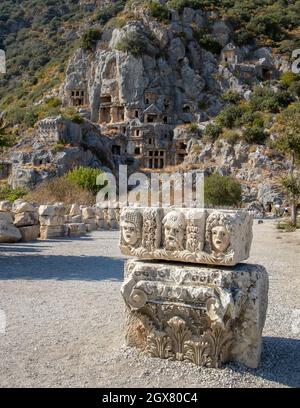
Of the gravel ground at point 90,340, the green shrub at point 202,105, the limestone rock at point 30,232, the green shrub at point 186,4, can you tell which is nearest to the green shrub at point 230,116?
the green shrub at point 202,105

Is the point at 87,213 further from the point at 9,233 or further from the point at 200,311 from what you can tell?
the point at 200,311

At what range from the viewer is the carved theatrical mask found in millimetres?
4680

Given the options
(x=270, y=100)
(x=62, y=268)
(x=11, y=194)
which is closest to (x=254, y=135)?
(x=270, y=100)

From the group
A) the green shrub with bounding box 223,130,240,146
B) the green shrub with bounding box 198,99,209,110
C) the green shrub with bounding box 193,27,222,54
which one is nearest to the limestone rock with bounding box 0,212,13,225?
the green shrub with bounding box 223,130,240,146

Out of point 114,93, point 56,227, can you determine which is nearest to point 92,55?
point 114,93

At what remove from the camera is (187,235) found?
4.66 metres

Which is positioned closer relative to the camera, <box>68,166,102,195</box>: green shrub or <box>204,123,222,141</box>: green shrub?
<box>68,166,102,195</box>: green shrub

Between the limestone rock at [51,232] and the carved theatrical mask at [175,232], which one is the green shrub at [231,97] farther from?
the carved theatrical mask at [175,232]

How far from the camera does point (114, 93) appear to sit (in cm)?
6109

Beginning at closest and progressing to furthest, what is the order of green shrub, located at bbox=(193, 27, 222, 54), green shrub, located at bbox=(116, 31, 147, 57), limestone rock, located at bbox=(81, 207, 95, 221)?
limestone rock, located at bbox=(81, 207, 95, 221)
green shrub, located at bbox=(116, 31, 147, 57)
green shrub, located at bbox=(193, 27, 222, 54)

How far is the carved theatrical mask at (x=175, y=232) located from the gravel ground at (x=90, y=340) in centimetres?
114

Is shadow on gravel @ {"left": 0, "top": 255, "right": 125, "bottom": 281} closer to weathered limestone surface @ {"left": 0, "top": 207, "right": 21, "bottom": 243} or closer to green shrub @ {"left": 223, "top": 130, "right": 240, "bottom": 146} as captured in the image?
weathered limestone surface @ {"left": 0, "top": 207, "right": 21, "bottom": 243}

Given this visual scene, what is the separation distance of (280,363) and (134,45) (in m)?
60.4

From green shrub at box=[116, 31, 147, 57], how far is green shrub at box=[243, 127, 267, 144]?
18.7 meters
